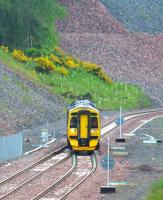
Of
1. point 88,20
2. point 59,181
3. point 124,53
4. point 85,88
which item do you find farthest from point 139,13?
point 59,181

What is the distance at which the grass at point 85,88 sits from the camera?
232ft

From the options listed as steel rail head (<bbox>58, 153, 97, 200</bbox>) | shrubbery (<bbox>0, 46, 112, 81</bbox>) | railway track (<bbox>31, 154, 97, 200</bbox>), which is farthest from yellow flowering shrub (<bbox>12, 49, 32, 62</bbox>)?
railway track (<bbox>31, 154, 97, 200</bbox>)

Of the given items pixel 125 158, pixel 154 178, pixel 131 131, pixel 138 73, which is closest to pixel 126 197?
pixel 154 178

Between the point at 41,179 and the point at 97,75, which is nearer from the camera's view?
the point at 41,179

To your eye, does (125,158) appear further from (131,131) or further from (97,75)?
(97,75)

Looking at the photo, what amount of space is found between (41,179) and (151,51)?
73.1 meters

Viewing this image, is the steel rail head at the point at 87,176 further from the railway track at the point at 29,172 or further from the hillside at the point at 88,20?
the hillside at the point at 88,20

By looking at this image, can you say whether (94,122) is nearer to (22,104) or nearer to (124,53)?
(22,104)

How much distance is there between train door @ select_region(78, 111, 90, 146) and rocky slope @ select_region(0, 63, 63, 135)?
8.70m

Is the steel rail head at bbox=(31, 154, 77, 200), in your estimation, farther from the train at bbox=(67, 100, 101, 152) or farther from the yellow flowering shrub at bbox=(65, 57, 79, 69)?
the yellow flowering shrub at bbox=(65, 57, 79, 69)

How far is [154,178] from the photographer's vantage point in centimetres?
3050

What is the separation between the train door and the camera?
38406 millimetres

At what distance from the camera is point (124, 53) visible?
98.2 m

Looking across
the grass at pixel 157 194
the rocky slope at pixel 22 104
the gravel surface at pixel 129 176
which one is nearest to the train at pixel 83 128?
the gravel surface at pixel 129 176
